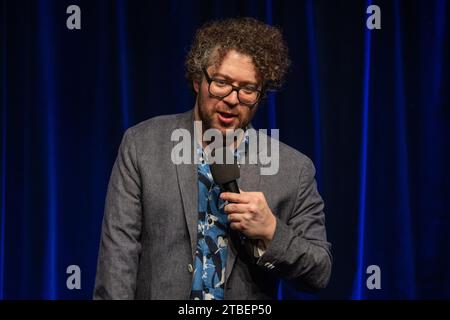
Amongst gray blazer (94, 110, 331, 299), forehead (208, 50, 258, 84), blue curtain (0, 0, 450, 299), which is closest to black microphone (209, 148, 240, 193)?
gray blazer (94, 110, 331, 299)

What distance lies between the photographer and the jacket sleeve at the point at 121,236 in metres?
1.52

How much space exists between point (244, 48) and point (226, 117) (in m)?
0.20

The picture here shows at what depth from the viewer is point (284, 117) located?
2648mm

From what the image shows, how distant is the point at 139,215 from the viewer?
160 centimetres

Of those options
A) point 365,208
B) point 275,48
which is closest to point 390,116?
point 365,208

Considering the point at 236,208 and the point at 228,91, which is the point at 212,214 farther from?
the point at 228,91

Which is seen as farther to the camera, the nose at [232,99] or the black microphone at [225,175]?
the nose at [232,99]

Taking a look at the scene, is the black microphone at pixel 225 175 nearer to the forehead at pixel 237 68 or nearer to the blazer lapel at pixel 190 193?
the blazer lapel at pixel 190 193

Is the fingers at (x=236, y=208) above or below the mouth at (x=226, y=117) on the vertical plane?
below

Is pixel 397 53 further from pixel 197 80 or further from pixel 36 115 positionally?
pixel 36 115

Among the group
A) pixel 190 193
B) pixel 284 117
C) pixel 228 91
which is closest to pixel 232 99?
pixel 228 91

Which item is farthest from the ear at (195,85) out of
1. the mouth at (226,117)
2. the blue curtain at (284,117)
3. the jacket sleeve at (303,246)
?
the blue curtain at (284,117)

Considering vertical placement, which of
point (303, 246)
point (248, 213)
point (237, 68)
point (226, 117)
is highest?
point (237, 68)

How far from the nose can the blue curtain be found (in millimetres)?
966
